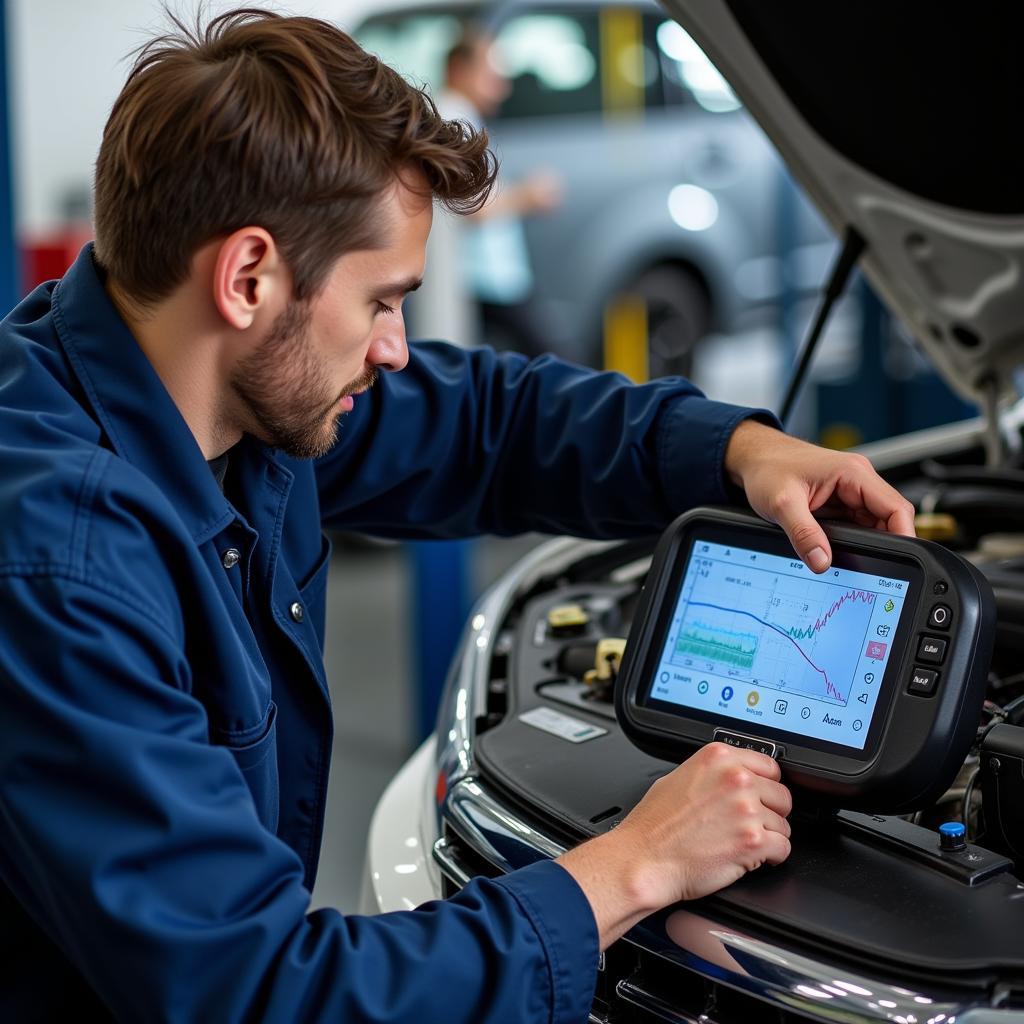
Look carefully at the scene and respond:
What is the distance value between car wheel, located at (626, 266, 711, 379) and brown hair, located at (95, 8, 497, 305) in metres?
4.34

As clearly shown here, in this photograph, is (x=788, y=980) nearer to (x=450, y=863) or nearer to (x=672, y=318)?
(x=450, y=863)

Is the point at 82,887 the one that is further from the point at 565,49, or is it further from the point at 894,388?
the point at 565,49

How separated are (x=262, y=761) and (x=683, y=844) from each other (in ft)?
1.15

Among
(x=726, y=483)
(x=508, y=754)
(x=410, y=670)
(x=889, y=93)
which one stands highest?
(x=889, y=93)

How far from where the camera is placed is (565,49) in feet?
16.7

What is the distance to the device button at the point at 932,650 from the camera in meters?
1.00

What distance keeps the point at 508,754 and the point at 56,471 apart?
525 mm

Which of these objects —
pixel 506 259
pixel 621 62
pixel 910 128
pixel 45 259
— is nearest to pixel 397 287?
pixel 910 128

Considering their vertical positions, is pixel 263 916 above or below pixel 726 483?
below

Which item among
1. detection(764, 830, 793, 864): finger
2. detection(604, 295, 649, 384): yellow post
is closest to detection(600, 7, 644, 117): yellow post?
detection(604, 295, 649, 384): yellow post

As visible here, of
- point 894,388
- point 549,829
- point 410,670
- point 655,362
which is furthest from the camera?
point 655,362

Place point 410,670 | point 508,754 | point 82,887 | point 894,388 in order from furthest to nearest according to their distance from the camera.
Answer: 1. point 894,388
2. point 410,670
3. point 508,754
4. point 82,887

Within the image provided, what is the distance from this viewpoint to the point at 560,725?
51.9 inches

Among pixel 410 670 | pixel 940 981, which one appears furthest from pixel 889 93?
pixel 410 670
